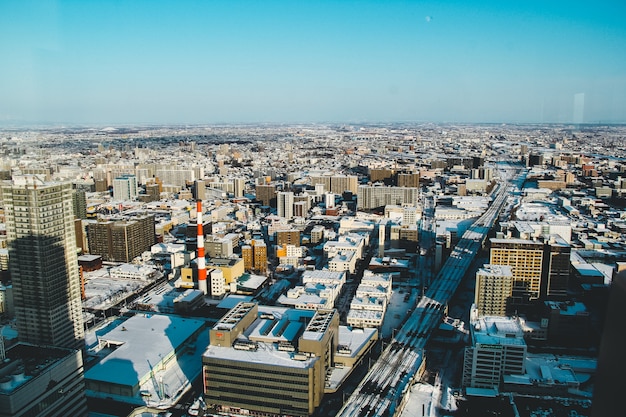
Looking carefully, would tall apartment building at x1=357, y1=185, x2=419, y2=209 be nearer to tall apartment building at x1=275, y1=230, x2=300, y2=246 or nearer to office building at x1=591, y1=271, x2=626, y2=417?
tall apartment building at x1=275, y1=230, x2=300, y2=246

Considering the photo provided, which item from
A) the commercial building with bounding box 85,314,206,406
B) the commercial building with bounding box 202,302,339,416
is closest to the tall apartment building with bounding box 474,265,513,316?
the commercial building with bounding box 202,302,339,416

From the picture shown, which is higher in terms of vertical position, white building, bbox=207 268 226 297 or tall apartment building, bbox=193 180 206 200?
tall apartment building, bbox=193 180 206 200

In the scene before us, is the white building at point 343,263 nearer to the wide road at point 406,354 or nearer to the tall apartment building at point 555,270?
the wide road at point 406,354

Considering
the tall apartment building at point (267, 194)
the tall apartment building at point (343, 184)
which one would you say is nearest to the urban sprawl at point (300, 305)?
the tall apartment building at point (267, 194)

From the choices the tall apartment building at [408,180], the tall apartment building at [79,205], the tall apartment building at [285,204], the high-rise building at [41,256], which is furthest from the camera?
the tall apartment building at [408,180]

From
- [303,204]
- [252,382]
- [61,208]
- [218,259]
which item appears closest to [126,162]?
[303,204]
